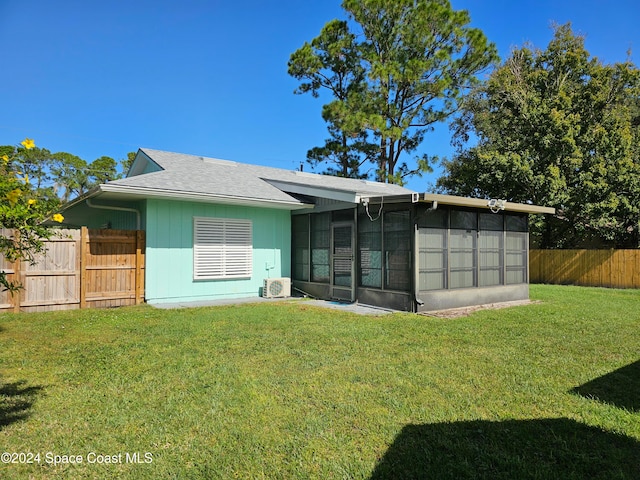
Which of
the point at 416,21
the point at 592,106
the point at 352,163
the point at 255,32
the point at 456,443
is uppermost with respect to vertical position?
the point at 416,21

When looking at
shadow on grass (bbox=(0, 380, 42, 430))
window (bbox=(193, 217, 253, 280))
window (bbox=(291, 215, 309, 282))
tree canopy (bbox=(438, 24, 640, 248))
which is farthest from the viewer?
tree canopy (bbox=(438, 24, 640, 248))

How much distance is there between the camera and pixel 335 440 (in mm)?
2621

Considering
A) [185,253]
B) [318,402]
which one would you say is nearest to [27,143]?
[318,402]

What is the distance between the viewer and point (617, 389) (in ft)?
11.8

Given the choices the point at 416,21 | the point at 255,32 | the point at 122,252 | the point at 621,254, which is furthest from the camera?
the point at 416,21

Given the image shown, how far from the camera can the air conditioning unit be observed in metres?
9.86

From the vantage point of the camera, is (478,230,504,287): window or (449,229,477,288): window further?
(478,230,504,287): window

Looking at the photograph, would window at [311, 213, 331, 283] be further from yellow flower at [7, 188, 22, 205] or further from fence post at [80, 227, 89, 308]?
yellow flower at [7, 188, 22, 205]

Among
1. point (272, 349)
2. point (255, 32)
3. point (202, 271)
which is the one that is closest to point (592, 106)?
point (255, 32)

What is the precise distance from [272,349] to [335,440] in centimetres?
233

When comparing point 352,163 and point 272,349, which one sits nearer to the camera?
point 272,349

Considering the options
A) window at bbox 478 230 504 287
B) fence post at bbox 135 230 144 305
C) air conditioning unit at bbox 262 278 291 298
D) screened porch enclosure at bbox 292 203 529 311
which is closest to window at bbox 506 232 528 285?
screened porch enclosure at bbox 292 203 529 311

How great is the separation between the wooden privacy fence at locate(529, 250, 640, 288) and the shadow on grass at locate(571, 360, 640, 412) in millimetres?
12654

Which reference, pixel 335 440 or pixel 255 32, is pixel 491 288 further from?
pixel 255 32
